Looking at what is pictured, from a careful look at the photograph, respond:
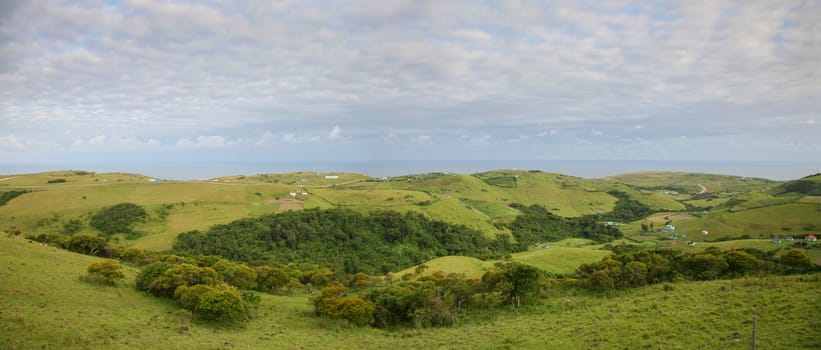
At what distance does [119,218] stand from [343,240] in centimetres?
5696

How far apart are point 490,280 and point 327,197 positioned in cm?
10416

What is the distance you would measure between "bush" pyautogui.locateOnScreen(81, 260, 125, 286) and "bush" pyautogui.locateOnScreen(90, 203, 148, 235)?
62404 millimetres

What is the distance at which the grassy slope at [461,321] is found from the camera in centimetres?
2475

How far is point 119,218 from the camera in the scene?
97188mm

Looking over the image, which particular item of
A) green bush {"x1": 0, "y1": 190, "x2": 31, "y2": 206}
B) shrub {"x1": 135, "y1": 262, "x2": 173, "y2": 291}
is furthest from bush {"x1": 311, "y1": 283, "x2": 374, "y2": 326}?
green bush {"x1": 0, "y1": 190, "x2": 31, "y2": 206}

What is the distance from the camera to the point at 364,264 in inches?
3676

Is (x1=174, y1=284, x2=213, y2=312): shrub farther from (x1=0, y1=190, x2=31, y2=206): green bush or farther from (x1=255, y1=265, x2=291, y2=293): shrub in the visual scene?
(x1=0, y1=190, x2=31, y2=206): green bush

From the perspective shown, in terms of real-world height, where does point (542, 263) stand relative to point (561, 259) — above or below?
below

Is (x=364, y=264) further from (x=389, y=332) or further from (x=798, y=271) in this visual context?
(x=798, y=271)

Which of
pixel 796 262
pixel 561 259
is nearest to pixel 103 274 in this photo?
pixel 561 259

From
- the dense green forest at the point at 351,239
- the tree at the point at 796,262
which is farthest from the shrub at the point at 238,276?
the tree at the point at 796,262

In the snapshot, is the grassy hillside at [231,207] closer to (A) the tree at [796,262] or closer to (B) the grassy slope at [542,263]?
(B) the grassy slope at [542,263]

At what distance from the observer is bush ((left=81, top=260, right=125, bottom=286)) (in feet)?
129

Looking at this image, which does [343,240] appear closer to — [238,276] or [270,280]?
[270,280]
